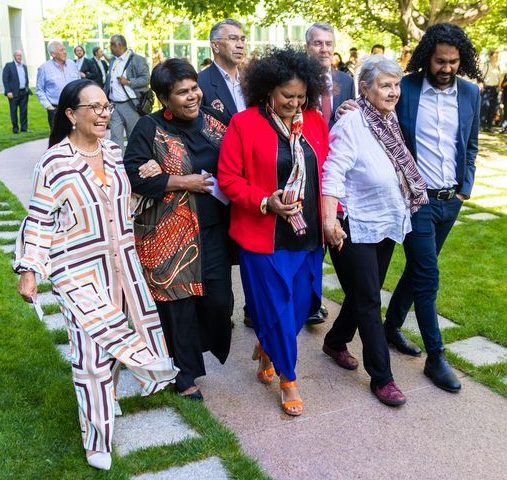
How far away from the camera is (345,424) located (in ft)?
11.1

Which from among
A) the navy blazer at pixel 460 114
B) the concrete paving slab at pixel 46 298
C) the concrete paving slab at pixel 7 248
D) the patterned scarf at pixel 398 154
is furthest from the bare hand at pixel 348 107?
the concrete paving slab at pixel 7 248

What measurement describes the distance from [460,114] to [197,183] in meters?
1.60

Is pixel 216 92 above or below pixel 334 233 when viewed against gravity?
above

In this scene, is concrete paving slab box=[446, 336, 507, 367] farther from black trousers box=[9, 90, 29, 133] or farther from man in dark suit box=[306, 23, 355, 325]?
black trousers box=[9, 90, 29, 133]

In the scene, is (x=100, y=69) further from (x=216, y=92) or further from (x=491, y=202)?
(x=216, y=92)

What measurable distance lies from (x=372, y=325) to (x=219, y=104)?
169 centimetres

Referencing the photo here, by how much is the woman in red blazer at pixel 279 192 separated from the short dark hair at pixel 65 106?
0.80m

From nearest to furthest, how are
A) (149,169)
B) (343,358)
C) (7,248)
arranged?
(149,169), (343,358), (7,248)

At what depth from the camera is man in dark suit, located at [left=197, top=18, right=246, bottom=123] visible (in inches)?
166

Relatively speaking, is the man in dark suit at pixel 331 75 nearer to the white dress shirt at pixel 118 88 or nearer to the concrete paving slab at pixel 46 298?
the concrete paving slab at pixel 46 298

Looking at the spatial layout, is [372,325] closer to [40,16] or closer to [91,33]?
[91,33]

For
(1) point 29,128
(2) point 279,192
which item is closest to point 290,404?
(2) point 279,192

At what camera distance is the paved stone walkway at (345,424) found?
2.98m

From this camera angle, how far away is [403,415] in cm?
346
